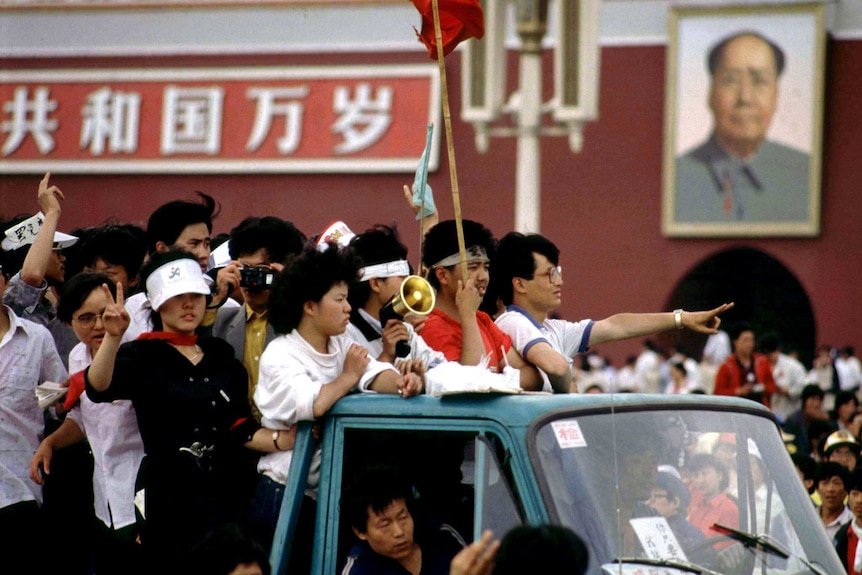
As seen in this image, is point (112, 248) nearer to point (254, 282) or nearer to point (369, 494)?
point (254, 282)

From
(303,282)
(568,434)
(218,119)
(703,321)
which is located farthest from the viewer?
(218,119)

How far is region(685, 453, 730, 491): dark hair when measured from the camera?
3.58 m

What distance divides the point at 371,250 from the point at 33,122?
1964 centimetres

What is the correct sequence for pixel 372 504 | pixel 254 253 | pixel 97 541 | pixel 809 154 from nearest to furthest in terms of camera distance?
pixel 372 504, pixel 97 541, pixel 254 253, pixel 809 154

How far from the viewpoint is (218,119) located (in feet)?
73.1

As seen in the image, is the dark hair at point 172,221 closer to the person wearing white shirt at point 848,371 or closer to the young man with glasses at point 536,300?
the young man with glasses at point 536,300

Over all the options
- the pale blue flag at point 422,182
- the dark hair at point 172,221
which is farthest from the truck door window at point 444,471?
the dark hair at point 172,221

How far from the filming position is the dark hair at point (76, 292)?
14.8 ft

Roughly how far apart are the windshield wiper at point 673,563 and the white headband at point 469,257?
1311 millimetres

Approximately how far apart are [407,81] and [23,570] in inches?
697

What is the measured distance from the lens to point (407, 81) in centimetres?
2169

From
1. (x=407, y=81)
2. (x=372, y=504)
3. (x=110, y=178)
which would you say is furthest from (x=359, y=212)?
(x=372, y=504)

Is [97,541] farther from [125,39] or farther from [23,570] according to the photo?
[125,39]

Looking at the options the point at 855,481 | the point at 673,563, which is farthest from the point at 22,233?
the point at 855,481
